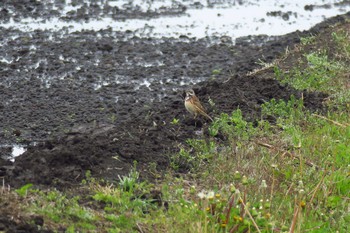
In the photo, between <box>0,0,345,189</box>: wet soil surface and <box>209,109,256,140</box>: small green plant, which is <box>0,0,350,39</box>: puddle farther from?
<box>209,109,256,140</box>: small green plant

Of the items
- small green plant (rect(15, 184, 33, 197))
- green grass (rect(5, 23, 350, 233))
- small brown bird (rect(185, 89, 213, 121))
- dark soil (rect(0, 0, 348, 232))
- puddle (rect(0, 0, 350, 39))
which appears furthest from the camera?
puddle (rect(0, 0, 350, 39))

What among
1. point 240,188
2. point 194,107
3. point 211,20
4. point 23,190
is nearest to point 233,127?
point 194,107

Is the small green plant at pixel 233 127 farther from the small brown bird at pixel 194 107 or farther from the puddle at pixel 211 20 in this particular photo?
the puddle at pixel 211 20

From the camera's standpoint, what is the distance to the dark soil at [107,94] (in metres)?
8.45

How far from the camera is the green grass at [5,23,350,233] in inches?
278

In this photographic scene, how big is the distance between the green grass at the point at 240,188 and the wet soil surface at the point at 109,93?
11.8 inches

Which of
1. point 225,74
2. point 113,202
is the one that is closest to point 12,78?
point 225,74

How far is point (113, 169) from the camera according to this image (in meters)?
8.27

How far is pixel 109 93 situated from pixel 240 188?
448 cm

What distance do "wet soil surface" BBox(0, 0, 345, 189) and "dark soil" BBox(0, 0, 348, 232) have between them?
0.04ft

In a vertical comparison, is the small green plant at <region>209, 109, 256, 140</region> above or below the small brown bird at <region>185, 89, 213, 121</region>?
below

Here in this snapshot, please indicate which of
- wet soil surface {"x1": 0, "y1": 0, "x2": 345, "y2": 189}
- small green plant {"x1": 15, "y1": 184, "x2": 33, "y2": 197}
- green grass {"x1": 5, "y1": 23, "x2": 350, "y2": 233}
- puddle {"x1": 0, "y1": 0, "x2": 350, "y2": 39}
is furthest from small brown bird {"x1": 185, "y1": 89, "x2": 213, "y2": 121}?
puddle {"x1": 0, "y1": 0, "x2": 350, "y2": 39}

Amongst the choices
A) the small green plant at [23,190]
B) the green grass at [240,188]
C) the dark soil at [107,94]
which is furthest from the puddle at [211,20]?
the small green plant at [23,190]

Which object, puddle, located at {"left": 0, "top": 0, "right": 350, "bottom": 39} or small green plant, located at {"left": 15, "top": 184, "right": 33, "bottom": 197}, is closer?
small green plant, located at {"left": 15, "top": 184, "right": 33, "bottom": 197}
